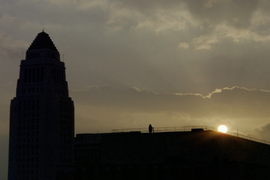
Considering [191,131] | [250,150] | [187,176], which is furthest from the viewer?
[250,150]

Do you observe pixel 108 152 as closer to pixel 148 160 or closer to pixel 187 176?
pixel 148 160

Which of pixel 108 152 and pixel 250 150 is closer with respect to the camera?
pixel 108 152

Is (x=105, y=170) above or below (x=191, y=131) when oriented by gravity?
below

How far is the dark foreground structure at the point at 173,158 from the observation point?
110 meters

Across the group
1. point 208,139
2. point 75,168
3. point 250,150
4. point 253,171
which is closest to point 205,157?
point 208,139

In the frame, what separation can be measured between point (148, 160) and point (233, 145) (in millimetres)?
22029

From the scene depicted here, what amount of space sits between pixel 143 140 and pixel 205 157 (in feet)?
52.4

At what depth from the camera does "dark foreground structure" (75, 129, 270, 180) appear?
4338 inches

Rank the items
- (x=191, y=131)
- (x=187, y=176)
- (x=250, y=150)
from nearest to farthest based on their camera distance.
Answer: (x=187, y=176), (x=191, y=131), (x=250, y=150)

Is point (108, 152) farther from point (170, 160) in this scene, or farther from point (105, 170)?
point (170, 160)

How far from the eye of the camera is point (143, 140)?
121 metres

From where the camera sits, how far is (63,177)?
122750 millimetres

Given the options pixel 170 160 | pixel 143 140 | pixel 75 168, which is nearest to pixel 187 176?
pixel 170 160

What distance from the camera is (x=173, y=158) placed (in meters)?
116
